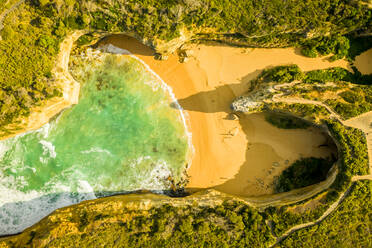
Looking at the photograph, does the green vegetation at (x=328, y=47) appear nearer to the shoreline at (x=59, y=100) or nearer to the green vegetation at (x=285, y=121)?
the green vegetation at (x=285, y=121)

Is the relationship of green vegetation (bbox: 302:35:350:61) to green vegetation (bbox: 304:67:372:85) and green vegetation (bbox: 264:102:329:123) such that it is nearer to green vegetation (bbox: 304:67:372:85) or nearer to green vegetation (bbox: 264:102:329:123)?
green vegetation (bbox: 304:67:372:85)

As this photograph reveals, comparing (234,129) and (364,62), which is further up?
(364,62)

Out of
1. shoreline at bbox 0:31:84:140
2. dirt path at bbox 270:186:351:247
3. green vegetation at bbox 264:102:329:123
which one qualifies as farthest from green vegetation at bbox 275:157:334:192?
shoreline at bbox 0:31:84:140

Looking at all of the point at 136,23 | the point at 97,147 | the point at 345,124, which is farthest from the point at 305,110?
the point at 97,147

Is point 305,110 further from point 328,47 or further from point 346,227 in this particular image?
point 346,227

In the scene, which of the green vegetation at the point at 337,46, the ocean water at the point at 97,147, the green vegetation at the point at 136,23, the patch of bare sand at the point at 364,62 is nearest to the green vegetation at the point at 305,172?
the patch of bare sand at the point at 364,62

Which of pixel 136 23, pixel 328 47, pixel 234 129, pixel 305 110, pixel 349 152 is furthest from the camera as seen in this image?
pixel 234 129
